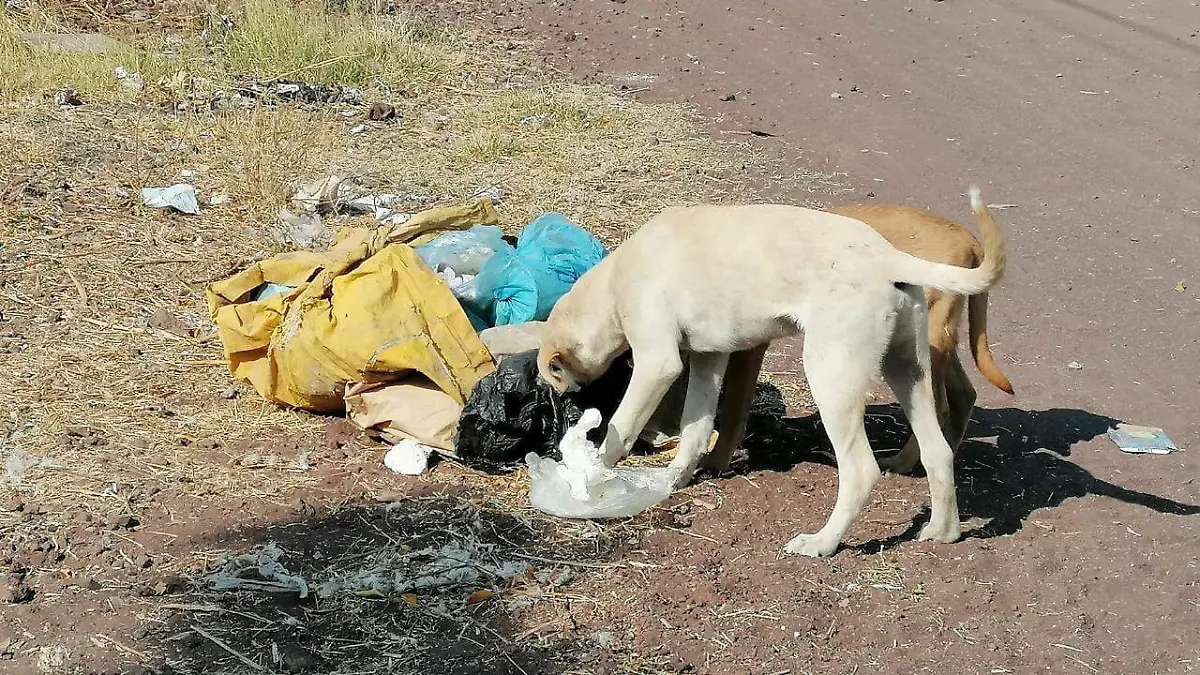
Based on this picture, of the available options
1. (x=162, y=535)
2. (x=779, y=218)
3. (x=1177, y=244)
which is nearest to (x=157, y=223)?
(x=162, y=535)

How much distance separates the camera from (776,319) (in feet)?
15.4

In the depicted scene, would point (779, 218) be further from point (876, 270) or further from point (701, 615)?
point (701, 615)

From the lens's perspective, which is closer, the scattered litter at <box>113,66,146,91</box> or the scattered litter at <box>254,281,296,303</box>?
the scattered litter at <box>254,281,296,303</box>

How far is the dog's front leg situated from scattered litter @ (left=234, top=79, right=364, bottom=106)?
247 inches

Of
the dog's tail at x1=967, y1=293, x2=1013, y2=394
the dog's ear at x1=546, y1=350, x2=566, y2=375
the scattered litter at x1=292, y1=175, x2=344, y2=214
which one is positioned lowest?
the scattered litter at x1=292, y1=175, x2=344, y2=214

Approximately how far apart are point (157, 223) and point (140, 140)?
1547mm

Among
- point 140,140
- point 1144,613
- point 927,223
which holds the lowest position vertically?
point 140,140

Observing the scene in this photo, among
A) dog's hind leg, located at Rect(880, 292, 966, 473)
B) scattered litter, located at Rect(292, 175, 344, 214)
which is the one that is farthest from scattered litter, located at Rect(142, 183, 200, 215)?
dog's hind leg, located at Rect(880, 292, 966, 473)

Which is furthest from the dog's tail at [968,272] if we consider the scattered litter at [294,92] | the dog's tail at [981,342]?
the scattered litter at [294,92]

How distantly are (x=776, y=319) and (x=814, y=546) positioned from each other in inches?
33.9

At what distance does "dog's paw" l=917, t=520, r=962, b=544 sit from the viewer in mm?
4844

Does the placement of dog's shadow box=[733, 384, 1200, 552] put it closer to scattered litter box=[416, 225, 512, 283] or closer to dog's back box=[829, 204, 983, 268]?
dog's back box=[829, 204, 983, 268]

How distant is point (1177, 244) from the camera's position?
27.0 ft

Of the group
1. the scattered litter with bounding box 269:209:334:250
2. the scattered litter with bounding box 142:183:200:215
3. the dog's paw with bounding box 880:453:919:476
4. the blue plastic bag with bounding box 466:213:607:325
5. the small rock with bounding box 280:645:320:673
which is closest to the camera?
the small rock with bounding box 280:645:320:673
